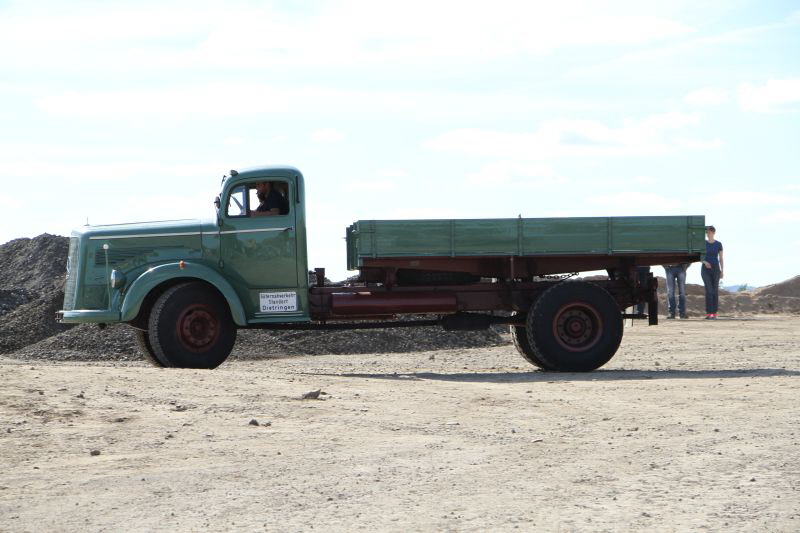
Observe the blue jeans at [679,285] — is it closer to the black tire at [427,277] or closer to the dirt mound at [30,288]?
the black tire at [427,277]

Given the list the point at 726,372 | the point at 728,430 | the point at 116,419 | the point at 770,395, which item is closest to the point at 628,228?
the point at 726,372

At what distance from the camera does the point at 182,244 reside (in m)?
15.2

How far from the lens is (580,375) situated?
15156 mm

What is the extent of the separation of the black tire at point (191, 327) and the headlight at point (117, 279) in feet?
1.88

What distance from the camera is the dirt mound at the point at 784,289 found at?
1642 inches

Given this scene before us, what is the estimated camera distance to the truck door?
15.1m

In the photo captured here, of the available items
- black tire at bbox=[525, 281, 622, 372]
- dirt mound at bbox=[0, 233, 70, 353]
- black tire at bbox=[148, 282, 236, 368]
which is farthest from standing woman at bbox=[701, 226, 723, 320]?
dirt mound at bbox=[0, 233, 70, 353]

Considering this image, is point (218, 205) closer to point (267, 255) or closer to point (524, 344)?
point (267, 255)

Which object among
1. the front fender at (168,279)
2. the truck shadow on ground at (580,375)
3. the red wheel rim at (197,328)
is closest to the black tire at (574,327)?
the truck shadow on ground at (580,375)

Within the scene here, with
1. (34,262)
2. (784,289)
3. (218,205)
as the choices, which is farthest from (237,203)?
(784,289)

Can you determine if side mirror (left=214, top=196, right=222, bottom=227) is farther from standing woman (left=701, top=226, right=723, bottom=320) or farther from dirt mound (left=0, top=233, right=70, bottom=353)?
standing woman (left=701, top=226, right=723, bottom=320)

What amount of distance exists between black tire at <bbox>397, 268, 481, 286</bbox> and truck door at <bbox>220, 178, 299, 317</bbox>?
1676 millimetres

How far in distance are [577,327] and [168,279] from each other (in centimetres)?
564

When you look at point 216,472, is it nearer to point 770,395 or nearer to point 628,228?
point 770,395
